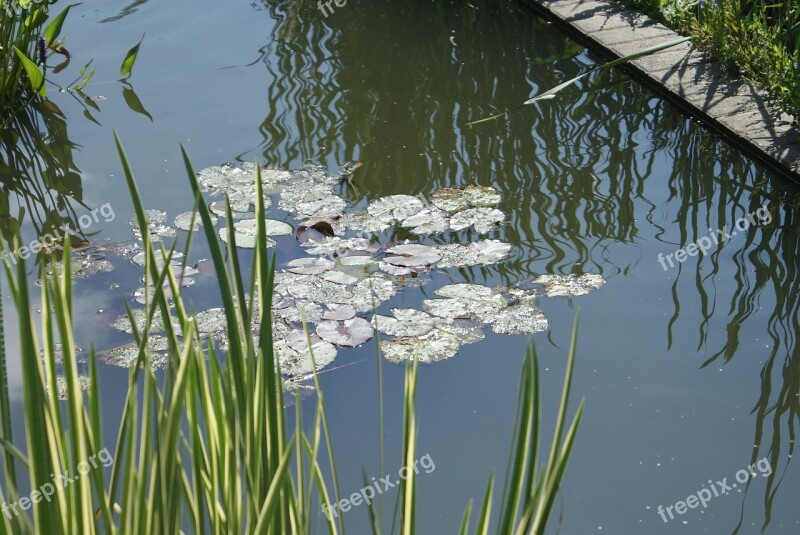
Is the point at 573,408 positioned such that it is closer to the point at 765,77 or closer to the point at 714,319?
the point at 714,319

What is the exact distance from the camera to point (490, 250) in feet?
11.0

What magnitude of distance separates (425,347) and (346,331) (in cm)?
26

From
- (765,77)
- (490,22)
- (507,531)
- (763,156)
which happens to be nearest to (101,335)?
(507,531)

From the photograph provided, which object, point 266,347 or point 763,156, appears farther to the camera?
point 763,156

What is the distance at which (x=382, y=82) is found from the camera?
488 centimetres

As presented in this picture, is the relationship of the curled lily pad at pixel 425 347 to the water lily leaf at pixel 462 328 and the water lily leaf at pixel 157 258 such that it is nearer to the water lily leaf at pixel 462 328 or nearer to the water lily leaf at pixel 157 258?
the water lily leaf at pixel 462 328

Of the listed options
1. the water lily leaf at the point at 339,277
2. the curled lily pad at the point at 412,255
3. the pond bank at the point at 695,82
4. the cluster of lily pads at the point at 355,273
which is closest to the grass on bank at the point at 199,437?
the cluster of lily pads at the point at 355,273

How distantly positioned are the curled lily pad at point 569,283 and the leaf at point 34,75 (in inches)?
100

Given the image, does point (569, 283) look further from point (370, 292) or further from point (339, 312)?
point (339, 312)

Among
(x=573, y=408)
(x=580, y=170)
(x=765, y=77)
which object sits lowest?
(x=573, y=408)

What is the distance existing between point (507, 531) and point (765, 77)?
3.63 metres

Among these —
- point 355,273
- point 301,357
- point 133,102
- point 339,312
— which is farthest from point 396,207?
point 133,102

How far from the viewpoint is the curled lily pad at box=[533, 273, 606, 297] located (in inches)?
123

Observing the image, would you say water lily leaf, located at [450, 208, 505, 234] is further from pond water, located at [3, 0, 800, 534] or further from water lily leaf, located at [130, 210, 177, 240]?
water lily leaf, located at [130, 210, 177, 240]
